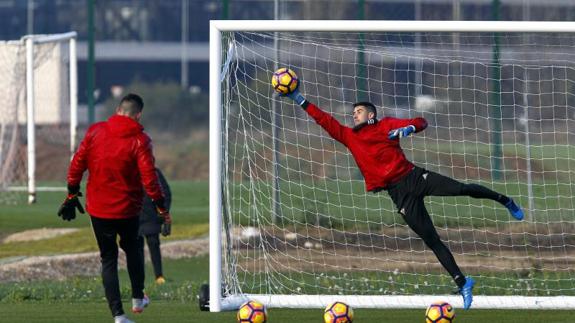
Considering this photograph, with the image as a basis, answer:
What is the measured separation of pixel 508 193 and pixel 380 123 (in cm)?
657

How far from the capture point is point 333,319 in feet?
36.1

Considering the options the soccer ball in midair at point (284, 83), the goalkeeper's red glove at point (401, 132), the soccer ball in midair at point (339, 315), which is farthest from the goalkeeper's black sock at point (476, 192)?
the soccer ball in midair at point (339, 315)

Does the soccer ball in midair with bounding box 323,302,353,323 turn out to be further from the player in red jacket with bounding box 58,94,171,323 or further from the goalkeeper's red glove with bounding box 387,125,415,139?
the goalkeeper's red glove with bounding box 387,125,415,139

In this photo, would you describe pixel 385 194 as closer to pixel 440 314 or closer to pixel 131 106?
pixel 440 314

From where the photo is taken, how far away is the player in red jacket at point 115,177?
1117 cm

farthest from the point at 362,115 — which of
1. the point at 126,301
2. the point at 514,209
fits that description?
the point at 126,301

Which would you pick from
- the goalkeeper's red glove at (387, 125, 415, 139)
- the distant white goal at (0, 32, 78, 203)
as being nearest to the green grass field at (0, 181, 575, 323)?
the goalkeeper's red glove at (387, 125, 415, 139)

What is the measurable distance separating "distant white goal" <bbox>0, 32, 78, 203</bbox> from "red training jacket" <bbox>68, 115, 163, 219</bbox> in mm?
14009

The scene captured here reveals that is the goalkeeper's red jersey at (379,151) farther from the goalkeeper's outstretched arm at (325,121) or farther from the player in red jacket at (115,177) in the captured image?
the player in red jacket at (115,177)

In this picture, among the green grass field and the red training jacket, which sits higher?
the red training jacket

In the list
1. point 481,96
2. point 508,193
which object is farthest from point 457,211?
point 481,96

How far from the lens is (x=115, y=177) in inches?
442

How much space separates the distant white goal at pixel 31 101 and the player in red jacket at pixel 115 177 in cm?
1398

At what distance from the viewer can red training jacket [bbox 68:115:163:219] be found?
1117 centimetres
